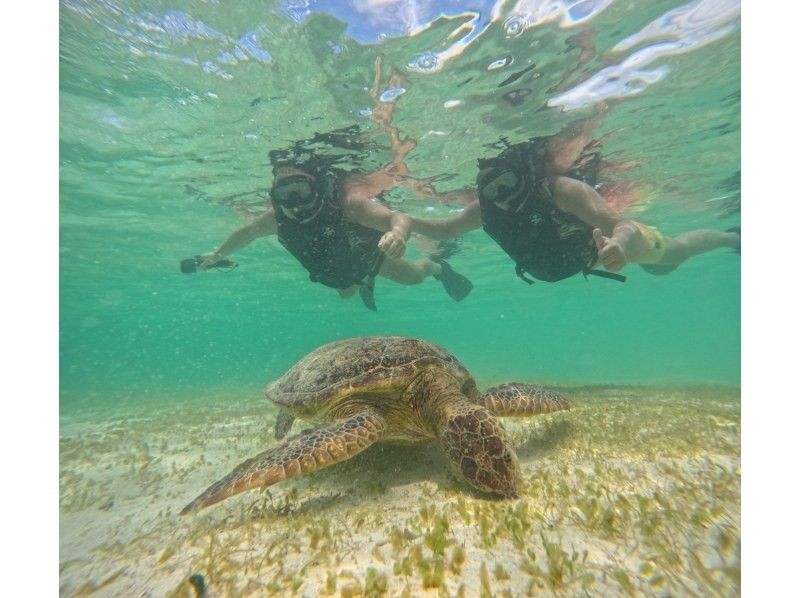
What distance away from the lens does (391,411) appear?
153 inches

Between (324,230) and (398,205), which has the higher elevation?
(398,205)

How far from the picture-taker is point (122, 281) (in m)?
30.6

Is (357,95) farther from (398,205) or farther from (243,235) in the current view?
(398,205)

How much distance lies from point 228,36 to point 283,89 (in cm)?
153

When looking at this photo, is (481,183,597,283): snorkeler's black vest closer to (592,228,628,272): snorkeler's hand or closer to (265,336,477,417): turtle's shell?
(592,228,628,272): snorkeler's hand

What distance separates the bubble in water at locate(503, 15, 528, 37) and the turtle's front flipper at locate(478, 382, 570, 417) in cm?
666

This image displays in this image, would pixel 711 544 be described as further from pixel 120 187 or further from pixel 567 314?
pixel 567 314

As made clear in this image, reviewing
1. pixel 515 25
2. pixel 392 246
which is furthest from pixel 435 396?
pixel 515 25

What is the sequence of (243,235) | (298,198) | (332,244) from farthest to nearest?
(243,235), (298,198), (332,244)

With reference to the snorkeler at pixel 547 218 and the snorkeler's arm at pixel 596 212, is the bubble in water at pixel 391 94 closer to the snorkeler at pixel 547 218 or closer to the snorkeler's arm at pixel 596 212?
the snorkeler at pixel 547 218

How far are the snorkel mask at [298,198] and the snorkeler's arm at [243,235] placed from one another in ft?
2.75

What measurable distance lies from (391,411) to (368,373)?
49 centimetres

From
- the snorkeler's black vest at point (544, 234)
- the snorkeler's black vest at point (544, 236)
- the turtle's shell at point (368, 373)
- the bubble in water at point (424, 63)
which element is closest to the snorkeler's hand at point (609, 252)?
the turtle's shell at point (368, 373)

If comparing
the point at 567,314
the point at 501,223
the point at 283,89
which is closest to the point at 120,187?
the point at 283,89
